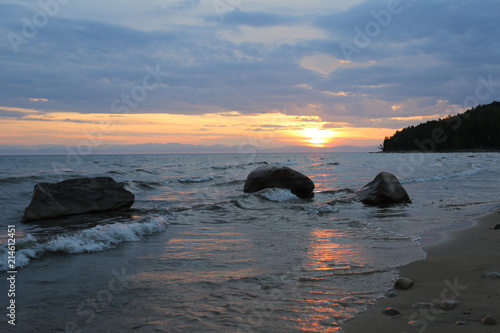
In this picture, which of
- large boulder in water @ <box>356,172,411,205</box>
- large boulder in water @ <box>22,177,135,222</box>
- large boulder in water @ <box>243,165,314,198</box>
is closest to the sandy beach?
large boulder in water @ <box>356,172,411,205</box>

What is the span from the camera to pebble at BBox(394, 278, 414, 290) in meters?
3.45

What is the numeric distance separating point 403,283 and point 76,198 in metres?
7.73

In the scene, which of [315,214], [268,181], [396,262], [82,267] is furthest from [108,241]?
[268,181]

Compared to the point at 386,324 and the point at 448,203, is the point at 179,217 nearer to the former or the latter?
the point at 386,324

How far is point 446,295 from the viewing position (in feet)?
10.5

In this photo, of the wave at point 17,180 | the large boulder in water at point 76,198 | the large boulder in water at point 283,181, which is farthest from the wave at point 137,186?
the wave at point 17,180

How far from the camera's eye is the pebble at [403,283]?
345 cm

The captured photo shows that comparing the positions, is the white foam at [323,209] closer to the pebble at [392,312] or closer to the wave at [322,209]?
the wave at [322,209]

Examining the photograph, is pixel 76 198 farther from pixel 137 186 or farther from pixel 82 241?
pixel 137 186

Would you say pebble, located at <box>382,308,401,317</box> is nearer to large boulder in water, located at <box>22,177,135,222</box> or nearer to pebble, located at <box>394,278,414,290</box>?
pebble, located at <box>394,278,414,290</box>

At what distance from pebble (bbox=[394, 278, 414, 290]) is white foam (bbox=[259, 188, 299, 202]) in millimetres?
8082

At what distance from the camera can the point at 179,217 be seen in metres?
8.33

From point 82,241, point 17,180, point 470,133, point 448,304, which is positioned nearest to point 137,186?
point 17,180

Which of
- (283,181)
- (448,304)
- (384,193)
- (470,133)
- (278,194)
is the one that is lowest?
(278,194)
